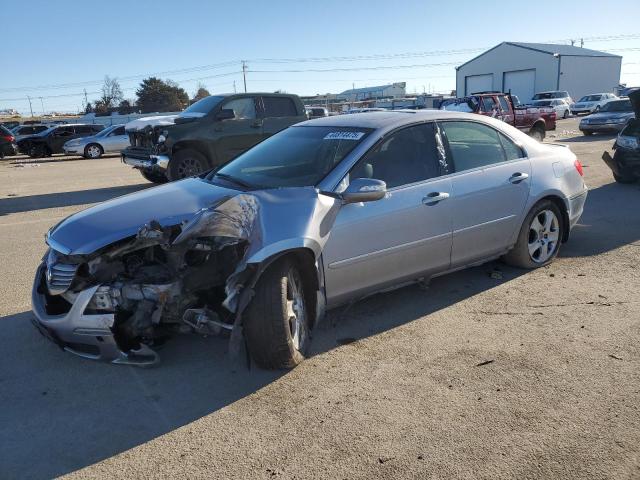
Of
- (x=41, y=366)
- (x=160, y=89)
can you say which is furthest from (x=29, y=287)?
(x=160, y=89)

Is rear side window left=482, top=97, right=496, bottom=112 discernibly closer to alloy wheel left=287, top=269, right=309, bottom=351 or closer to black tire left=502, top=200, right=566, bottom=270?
black tire left=502, top=200, right=566, bottom=270

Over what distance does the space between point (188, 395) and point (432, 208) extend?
7.70 ft

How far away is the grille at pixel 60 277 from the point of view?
11.5ft

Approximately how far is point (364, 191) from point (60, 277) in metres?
2.12

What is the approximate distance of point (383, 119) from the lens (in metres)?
4.62

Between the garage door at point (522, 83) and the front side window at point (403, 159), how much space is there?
54.7 meters

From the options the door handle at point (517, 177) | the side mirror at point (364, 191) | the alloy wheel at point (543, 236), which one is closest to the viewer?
the side mirror at point (364, 191)

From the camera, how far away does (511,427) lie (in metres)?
2.95

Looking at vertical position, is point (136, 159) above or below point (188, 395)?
above

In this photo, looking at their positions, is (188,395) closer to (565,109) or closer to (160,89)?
(565,109)

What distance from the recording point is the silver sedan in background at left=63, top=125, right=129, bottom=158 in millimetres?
23750

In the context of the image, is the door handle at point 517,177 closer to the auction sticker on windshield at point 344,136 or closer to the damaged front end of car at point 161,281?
the auction sticker on windshield at point 344,136

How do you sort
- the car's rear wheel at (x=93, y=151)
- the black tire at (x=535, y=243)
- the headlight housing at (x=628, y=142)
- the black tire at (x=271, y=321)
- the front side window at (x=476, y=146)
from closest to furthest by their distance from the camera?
1. the black tire at (x=271, y=321)
2. the front side window at (x=476, y=146)
3. the black tire at (x=535, y=243)
4. the headlight housing at (x=628, y=142)
5. the car's rear wheel at (x=93, y=151)

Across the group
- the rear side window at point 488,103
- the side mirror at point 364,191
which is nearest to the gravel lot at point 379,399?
the side mirror at point 364,191
